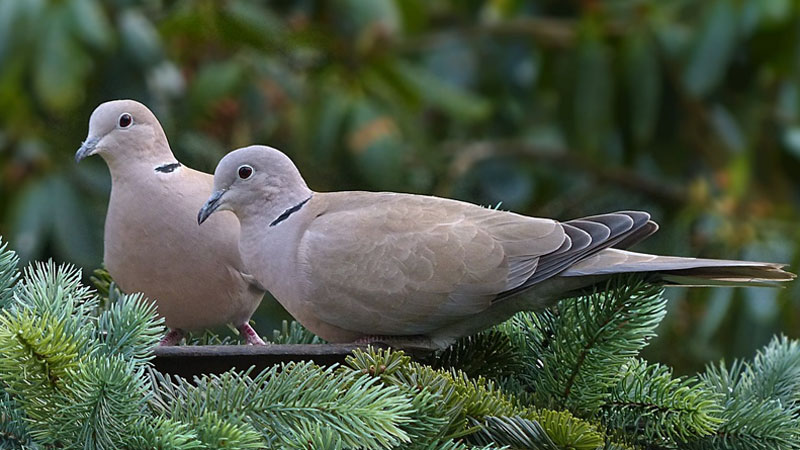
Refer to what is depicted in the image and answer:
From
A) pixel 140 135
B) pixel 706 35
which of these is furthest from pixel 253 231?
pixel 706 35

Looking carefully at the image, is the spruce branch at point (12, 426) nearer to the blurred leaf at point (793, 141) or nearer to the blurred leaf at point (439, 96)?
the blurred leaf at point (439, 96)

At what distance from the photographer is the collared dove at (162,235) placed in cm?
165

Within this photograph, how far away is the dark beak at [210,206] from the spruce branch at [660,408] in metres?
0.61

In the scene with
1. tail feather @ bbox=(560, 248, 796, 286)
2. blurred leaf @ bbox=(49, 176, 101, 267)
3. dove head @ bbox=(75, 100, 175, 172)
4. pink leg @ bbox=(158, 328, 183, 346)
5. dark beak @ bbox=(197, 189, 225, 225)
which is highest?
tail feather @ bbox=(560, 248, 796, 286)

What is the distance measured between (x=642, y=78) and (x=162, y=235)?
2.74 metres

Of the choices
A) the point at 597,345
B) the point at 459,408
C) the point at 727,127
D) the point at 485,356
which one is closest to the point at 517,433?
the point at 459,408

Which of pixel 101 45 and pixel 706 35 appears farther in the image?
pixel 706 35

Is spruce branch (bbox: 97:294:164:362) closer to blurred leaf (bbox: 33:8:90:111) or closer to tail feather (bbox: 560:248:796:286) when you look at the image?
tail feather (bbox: 560:248:796:286)

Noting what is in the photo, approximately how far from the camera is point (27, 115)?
11.7 feet

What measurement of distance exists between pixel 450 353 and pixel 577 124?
2.67 meters

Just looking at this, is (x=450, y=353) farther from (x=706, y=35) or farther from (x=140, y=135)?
(x=706, y=35)

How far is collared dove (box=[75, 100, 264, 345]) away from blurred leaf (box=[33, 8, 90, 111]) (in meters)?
1.59

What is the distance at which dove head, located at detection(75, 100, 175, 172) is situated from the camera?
169 centimetres

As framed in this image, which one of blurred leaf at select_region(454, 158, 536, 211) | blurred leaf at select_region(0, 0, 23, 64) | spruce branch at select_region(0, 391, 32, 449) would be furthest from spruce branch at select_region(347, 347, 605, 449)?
blurred leaf at select_region(454, 158, 536, 211)
